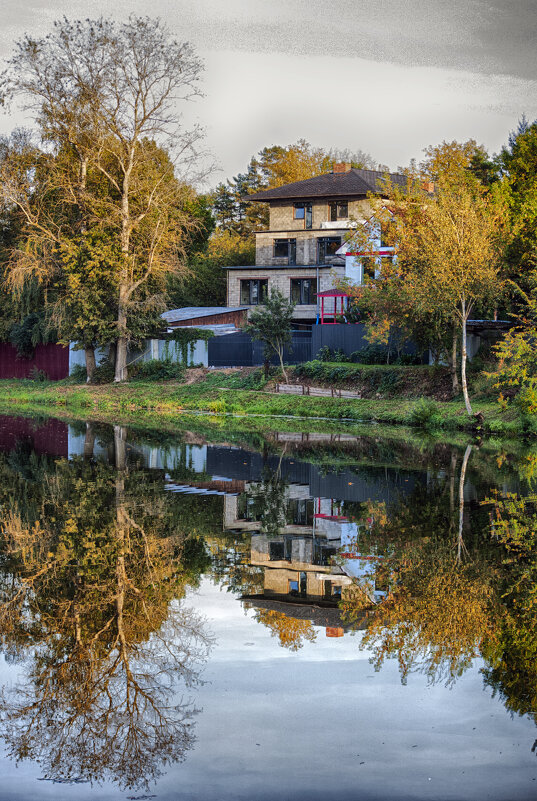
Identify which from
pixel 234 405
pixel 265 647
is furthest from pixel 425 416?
pixel 265 647

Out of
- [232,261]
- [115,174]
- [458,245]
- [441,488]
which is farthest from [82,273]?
[441,488]

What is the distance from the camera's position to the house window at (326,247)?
6600cm

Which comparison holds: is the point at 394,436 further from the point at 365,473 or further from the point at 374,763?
the point at 374,763

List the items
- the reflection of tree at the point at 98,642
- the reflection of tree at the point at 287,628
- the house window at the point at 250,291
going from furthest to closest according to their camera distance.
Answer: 1. the house window at the point at 250,291
2. the reflection of tree at the point at 287,628
3. the reflection of tree at the point at 98,642

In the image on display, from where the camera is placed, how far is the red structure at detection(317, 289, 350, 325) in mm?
52750

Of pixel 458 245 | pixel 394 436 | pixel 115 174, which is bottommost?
pixel 394 436

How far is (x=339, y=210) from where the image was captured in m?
66.3

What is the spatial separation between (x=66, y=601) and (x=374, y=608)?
2.98m

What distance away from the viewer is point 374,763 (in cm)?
560

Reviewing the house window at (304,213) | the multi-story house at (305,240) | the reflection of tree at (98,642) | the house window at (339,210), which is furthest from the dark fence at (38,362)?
the reflection of tree at (98,642)

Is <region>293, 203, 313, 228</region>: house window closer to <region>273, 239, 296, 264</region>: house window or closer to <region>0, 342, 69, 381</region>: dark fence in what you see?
<region>273, 239, 296, 264</region>: house window

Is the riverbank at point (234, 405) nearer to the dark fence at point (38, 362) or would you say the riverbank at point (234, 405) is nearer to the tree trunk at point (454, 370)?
the tree trunk at point (454, 370)

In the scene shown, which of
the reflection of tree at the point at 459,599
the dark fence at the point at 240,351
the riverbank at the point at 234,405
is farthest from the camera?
the dark fence at the point at 240,351

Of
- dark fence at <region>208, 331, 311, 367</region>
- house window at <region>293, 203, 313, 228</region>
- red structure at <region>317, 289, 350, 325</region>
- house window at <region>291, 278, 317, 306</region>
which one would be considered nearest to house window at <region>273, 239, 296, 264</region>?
house window at <region>293, 203, 313, 228</region>
